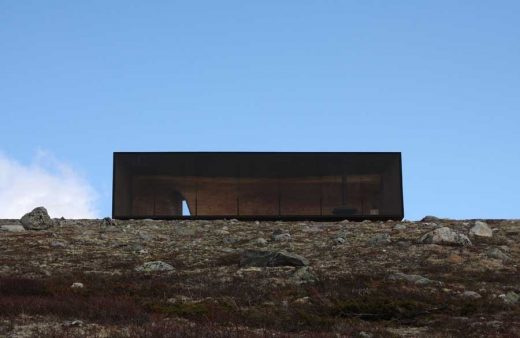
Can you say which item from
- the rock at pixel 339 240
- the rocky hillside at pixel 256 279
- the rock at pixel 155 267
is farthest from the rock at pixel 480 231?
the rock at pixel 155 267

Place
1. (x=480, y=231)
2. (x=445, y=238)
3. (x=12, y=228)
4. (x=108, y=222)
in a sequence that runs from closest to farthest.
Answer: (x=445, y=238) → (x=480, y=231) → (x=12, y=228) → (x=108, y=222)

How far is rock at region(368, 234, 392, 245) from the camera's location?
80.3 feet

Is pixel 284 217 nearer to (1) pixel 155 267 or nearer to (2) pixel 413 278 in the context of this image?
(1) pixel 155 267

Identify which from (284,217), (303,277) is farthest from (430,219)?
(303,277)

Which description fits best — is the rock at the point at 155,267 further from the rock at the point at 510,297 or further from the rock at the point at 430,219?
the rock at the point at 430,219

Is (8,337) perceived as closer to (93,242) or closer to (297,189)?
(93,242)

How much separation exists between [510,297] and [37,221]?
19.7 m

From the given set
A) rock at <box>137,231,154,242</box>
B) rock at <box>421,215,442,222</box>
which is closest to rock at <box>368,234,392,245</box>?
rock at <box>421,215,442,222</box>

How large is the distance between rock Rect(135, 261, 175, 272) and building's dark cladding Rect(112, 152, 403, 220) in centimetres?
1279

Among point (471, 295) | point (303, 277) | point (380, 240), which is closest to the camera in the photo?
point (471, 295)

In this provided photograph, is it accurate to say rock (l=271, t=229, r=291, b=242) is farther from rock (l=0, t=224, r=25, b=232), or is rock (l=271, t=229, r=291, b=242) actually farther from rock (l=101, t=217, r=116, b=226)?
rock (l=0, t=224, r=25, b=232)

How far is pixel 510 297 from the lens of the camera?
1655 cm

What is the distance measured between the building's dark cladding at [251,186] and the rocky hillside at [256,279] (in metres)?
3.40

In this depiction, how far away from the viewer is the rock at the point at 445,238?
24.0 metres
